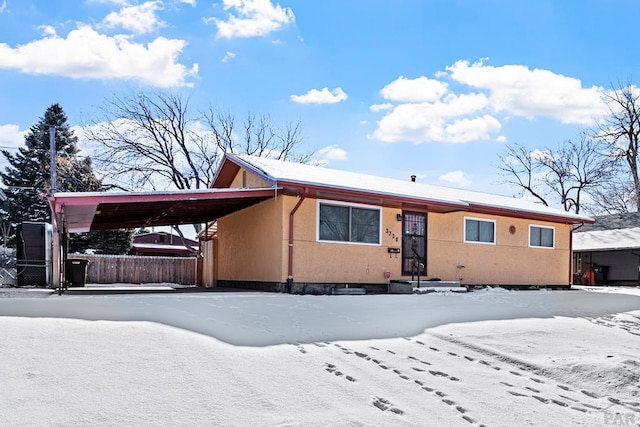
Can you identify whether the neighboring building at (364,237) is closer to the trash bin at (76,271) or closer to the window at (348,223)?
the window at (348,223)

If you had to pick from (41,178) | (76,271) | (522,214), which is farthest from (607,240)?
(41,178)

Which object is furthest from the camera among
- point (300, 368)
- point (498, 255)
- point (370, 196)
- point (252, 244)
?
point (498, 255)

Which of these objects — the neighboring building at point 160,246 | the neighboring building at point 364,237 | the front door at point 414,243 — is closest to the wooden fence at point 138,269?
the neighboring building at point 364,237

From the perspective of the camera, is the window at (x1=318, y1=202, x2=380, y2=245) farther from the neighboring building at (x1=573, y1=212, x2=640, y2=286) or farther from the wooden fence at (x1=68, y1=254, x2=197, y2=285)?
the neighboring building at (x1=573, y1=212, x2=640, y2=286)

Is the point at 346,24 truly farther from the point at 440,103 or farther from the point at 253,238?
the point at 440,103

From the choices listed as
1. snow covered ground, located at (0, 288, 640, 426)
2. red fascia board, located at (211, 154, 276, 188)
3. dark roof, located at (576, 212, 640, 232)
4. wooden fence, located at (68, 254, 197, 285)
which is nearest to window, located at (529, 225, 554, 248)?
snow covered ground, located at (0, 288, 640, 426)

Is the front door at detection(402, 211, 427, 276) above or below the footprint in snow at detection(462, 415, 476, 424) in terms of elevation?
above

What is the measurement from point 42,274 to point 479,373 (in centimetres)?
1148

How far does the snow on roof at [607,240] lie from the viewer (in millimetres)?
21459

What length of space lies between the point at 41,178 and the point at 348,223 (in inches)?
1026

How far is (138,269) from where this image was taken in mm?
20984

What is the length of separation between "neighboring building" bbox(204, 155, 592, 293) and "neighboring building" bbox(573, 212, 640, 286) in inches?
255

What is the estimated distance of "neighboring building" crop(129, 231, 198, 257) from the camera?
3409 cm

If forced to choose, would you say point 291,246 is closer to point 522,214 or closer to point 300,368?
point 300,368
